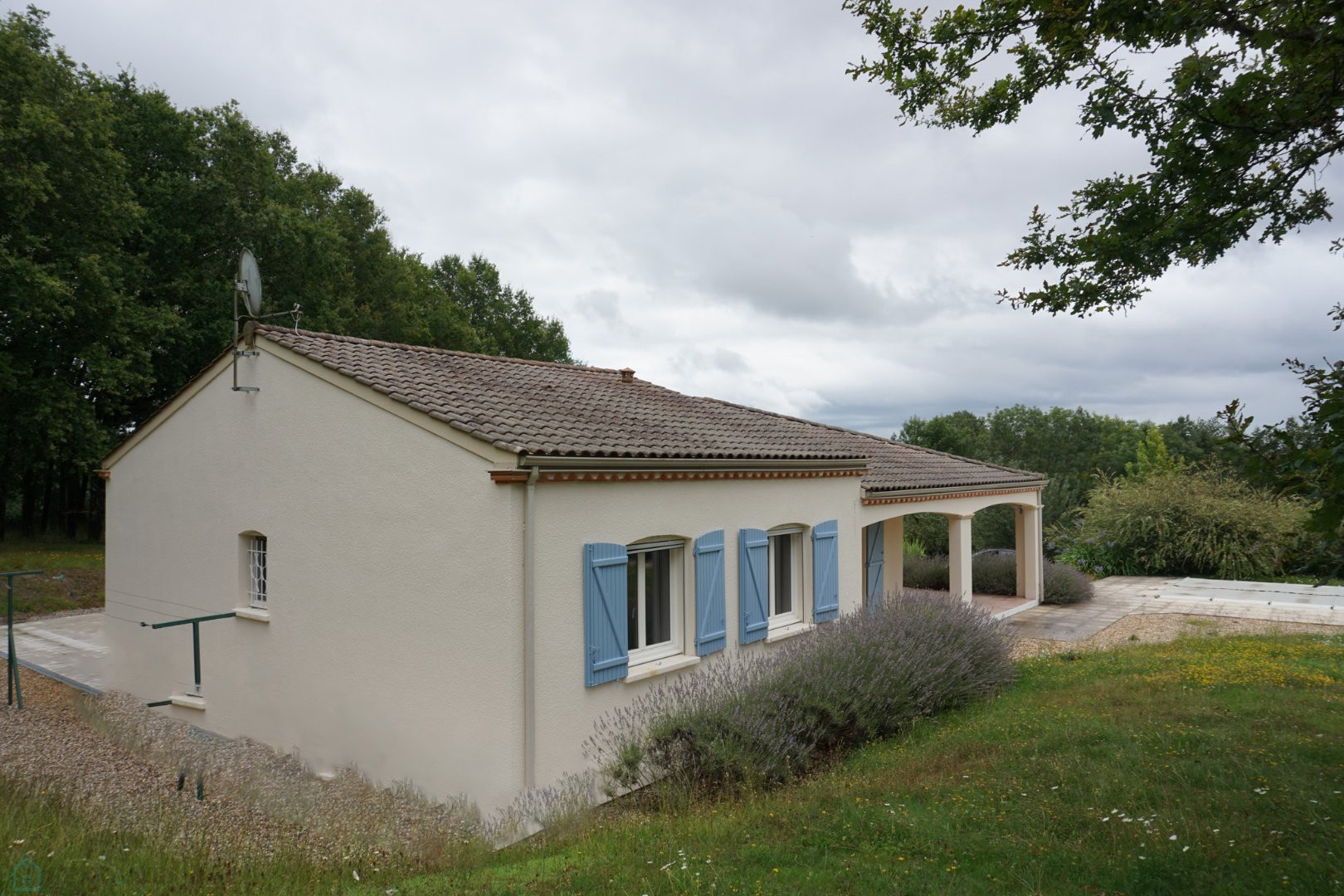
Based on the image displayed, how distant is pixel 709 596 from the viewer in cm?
902

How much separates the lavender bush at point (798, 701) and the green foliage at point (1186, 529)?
14.5 metres

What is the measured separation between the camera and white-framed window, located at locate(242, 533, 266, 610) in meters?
9.45

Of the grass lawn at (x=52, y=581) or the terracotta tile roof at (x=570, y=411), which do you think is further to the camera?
the grass lawn at (x=52, y=581)

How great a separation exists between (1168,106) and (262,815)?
359 inches

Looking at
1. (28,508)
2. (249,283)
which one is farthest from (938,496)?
(28,508)

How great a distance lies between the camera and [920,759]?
6.79 metres

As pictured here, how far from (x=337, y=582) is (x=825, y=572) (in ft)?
20.7

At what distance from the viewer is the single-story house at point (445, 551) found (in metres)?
7.10

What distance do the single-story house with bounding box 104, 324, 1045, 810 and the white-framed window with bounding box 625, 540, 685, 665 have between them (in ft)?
0.09

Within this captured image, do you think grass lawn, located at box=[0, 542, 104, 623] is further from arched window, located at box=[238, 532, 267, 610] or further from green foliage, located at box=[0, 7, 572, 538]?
arched window, located at box=[238, 532, 267, 610]

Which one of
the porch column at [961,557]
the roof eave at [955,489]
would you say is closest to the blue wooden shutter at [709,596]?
the roof eave at [955,489]

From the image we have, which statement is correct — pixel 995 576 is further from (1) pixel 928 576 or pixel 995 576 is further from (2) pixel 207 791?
(2) pixel 207 791
